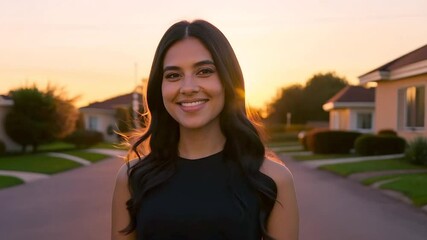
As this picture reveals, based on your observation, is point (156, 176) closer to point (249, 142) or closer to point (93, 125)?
point (249, 142)

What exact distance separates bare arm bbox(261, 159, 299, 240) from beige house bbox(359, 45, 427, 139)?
18256mm

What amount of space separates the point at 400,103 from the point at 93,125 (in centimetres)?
3143

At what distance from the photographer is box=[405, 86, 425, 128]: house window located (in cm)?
2096

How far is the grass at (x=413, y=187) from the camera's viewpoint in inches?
413

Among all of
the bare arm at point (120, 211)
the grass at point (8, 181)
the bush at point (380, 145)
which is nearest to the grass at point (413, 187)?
the bush at point (380, 145)

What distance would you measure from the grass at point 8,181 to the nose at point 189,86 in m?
13.1

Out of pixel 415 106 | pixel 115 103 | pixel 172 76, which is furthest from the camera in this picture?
pixel 115 103

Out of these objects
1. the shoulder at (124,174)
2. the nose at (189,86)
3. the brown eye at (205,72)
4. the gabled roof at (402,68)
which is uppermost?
the gabled roof at (402,68)

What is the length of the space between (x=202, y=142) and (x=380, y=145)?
21912mm

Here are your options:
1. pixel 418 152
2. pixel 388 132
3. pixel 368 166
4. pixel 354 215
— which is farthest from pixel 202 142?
pixel 388 132

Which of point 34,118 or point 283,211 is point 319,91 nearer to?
point 34,118

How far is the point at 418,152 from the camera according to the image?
18.6m

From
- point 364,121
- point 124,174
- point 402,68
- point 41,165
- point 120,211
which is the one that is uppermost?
point 402,68

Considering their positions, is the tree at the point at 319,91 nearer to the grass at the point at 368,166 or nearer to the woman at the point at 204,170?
the grass at the point at 368,166
